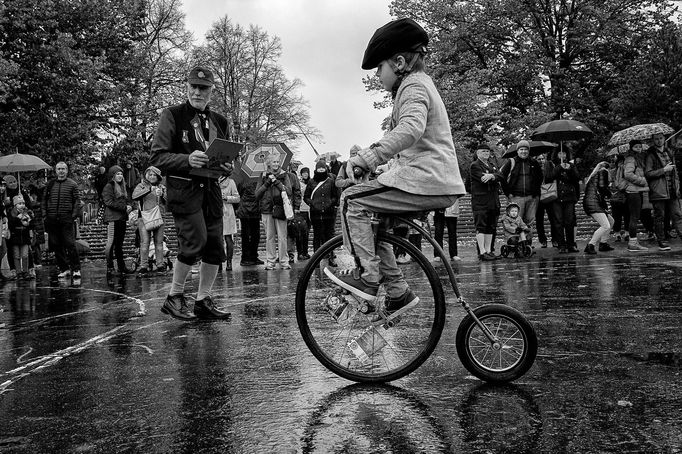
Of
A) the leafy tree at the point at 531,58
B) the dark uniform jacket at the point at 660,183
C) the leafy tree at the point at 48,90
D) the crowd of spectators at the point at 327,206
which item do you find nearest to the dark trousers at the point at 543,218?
the crowd of spectators at the point at 327,206

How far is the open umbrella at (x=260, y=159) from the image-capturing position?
18094mm

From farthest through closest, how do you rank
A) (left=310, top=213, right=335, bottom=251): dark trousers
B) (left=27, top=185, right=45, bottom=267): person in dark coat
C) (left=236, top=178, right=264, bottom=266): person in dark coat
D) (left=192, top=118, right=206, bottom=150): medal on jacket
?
(left=27, top=185, right=45, bottom=267): person in dark coat, (left=310, top=213, right=335, bottom=251): dark trousers, (left=236, top=178, right=264, bottom=266): person in dark coat, (left=192, top=118, right=206, bottom=150): medal on jacket

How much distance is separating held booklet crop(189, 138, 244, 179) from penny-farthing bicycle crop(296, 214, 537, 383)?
2.44 m

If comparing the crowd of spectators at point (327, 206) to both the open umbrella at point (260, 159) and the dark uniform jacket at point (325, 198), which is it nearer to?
the dark uniform jacket at point (325, 198)

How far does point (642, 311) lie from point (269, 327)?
3.33 m

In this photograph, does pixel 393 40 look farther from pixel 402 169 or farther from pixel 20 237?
pixel 20 237

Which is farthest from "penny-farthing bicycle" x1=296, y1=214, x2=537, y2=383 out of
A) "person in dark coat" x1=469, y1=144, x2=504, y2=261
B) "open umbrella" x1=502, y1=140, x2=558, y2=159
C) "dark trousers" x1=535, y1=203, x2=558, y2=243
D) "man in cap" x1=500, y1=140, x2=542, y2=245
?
"open umbrella" x1=502, y1=140, x2=558, y2=159

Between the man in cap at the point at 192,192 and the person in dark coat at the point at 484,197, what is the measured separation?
813cm

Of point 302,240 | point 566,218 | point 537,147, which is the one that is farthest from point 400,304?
point 537,147

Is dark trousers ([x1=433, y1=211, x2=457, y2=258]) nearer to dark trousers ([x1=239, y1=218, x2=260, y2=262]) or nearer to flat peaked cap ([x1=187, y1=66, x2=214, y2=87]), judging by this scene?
dark trousers ([x1=239, y1=218, x2=260, y2=262])

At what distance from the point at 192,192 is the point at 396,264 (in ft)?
9.66

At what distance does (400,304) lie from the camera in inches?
171

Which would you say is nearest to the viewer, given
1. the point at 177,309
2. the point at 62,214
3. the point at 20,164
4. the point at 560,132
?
the point at 177,309

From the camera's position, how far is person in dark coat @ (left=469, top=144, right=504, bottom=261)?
14.2 m
